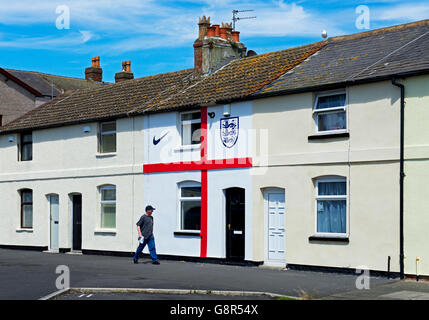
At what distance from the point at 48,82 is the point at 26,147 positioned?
1669 cm

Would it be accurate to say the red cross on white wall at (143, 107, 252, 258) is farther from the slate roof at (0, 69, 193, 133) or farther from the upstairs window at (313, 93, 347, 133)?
the slate roof at (0, 69, 193, 133)

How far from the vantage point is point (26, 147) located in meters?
31.1

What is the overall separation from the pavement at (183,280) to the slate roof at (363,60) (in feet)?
17.1

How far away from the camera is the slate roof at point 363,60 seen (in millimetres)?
18355

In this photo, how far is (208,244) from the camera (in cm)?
2258

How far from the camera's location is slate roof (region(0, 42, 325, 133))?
23.1 m

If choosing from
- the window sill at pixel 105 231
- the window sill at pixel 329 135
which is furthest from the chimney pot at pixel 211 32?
the window sill at pixel 329 135

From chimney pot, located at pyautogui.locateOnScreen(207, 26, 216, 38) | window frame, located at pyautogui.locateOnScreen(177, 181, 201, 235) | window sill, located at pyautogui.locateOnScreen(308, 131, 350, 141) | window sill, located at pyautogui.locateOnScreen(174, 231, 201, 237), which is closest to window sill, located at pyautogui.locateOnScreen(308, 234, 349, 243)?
window sill, located at pyautogui.locateOnScreen(308, 131, 350, 141)

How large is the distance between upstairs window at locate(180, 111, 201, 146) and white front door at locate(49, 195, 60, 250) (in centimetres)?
795

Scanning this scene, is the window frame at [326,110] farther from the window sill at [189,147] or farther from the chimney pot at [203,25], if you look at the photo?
the chimney pot at [203,25]

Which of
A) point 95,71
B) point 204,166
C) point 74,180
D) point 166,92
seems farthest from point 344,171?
point 95,71

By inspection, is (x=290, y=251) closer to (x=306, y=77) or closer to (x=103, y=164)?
(x=306, y=77)
